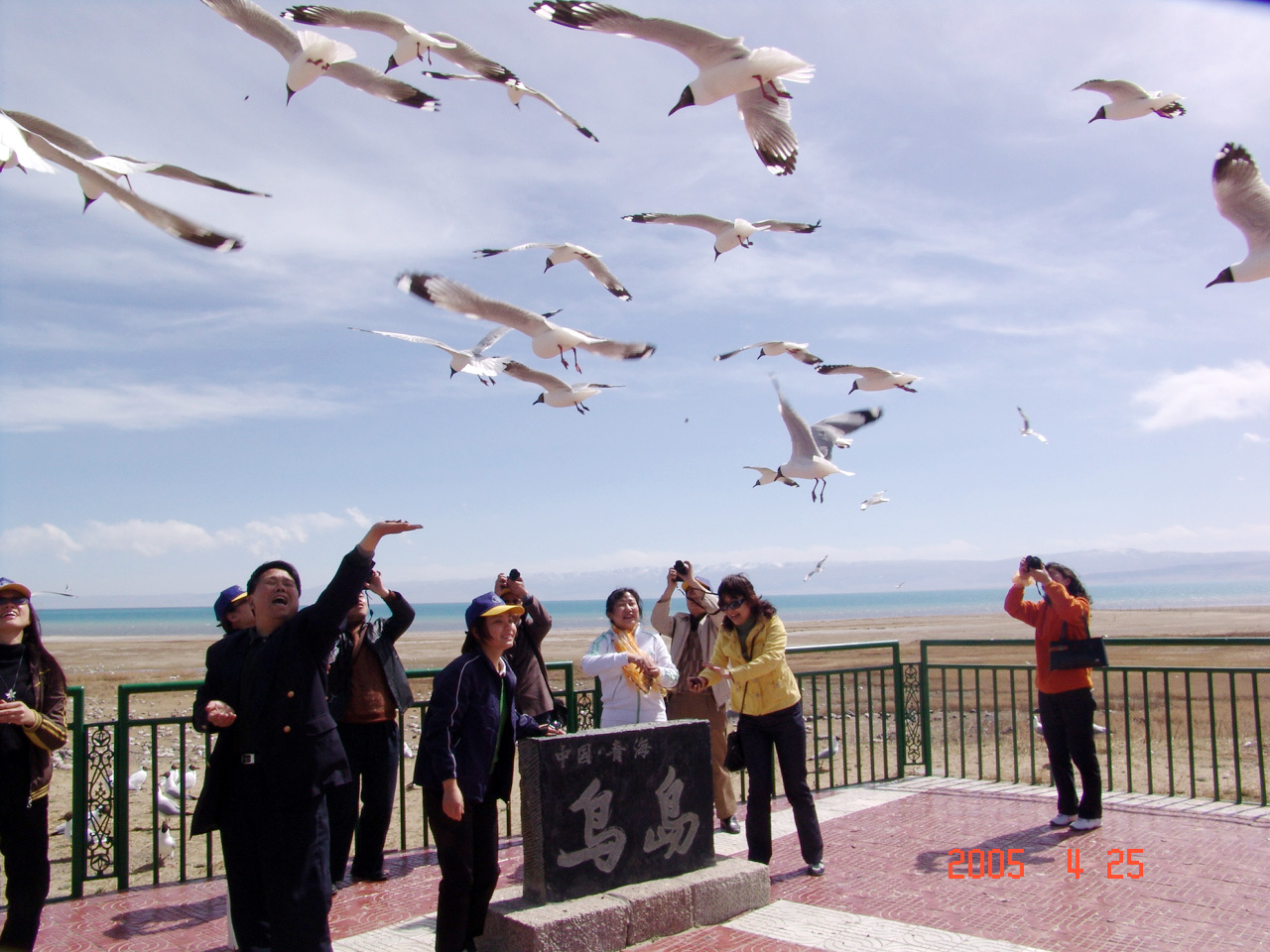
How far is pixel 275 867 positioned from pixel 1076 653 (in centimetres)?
500

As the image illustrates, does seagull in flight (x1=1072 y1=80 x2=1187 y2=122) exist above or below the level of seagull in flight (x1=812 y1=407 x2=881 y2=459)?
above

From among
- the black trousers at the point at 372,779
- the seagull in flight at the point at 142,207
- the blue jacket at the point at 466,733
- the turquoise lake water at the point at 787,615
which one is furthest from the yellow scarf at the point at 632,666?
the turquoise lake water at the point at 787,615

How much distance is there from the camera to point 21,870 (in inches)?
155

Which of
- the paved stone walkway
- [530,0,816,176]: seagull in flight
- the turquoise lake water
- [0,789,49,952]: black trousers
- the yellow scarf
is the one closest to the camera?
[0,789,49,952]: black trousers

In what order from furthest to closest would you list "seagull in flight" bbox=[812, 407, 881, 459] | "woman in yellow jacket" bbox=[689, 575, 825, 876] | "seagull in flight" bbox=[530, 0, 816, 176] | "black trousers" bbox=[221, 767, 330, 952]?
"seagull in flight" bbox=[812, 407, 881, 459], "woman in yellow jacket" bbox=[689, 575, 825, 876], "seagull in flight" bbox=[530, 0, 816, 176], "black trousers" bbox=[221, 767, 330, 952]

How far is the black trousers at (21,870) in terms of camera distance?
154 inches

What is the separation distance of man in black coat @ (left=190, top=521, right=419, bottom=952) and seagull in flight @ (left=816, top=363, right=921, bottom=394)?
5270mm

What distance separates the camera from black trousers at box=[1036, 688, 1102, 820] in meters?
6.14

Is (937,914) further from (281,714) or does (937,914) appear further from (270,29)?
(270,29)

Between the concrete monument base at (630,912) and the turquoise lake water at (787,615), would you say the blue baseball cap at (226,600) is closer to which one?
the concrete monument base at (630,912)

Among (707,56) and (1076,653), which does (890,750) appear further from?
(707,56)

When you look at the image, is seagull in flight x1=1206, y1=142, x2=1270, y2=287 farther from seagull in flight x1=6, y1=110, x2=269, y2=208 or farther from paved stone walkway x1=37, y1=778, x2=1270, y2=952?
seagull in flight x1=6, y1=110, x2=269, y2=208

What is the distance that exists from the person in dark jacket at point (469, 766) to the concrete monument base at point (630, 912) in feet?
0.50
